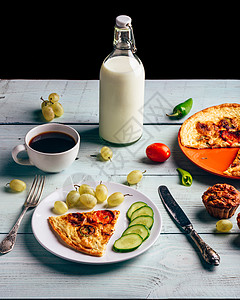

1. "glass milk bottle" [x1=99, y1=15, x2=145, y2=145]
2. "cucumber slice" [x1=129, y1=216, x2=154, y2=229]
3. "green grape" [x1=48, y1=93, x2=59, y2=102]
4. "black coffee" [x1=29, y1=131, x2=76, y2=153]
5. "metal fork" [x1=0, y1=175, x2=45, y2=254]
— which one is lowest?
"metal fork" [x1=0, y1=175, x2=45, y2=254]

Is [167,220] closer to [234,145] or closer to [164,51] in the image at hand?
[234,145]

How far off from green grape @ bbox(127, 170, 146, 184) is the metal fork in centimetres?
40

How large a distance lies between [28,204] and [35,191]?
110mm

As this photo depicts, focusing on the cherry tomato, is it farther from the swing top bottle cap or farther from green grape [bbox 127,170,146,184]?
the swing top bottle cap

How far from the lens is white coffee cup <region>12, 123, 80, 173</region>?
2123mm

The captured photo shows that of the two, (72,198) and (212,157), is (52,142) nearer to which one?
(72,198)

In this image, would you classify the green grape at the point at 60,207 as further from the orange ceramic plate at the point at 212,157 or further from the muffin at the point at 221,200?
the orange ceramic plate at the point at 212,157

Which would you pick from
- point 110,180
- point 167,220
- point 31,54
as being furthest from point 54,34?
point 167,220

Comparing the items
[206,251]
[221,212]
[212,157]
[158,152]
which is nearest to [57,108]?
[158,152]

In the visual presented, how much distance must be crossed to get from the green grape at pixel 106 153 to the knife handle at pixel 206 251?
633 millimetres

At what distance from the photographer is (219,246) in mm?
1854

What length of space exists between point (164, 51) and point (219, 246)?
7.99 ft

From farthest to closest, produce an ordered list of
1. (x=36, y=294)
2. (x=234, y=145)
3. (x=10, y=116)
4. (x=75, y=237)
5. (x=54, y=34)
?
(x=54, y=34) → (x=10, y=116) → (x=234, y=145) → (x=75, y=237) → (x=36, y=294)

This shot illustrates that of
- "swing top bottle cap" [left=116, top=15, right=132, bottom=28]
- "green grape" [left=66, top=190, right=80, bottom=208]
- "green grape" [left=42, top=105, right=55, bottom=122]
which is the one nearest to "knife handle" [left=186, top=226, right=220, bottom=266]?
"green grape" [left=66, top=190, right=80, bottom=208]
